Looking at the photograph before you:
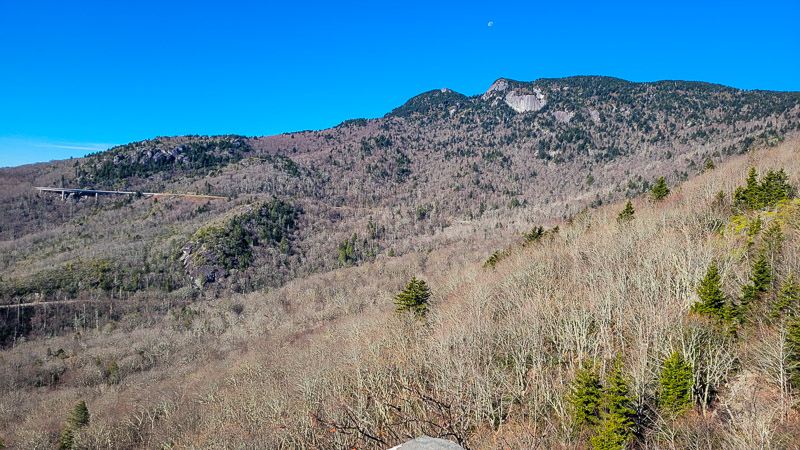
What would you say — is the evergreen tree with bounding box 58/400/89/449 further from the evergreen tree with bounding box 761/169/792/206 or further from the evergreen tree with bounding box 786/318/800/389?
the evergreen tree with bounding box 761/169/792/206

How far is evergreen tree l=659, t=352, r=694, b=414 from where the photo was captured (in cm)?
1627

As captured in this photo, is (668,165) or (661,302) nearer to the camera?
(661,302)

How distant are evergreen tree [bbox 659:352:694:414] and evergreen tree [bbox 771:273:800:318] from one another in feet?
19.3

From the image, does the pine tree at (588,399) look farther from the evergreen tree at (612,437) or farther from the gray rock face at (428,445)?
the gray rock face at (428,445)

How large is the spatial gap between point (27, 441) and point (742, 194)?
81.8 m

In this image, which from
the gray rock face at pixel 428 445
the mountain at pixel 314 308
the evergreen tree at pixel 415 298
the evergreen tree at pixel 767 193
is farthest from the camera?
the evergreen tree at pixel 415 298

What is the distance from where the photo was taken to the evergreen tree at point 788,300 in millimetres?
17156

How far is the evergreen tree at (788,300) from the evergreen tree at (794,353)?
1907 millimetres

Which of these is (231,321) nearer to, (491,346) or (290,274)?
(290,274)

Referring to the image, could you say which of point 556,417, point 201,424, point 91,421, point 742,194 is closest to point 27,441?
point 91,421

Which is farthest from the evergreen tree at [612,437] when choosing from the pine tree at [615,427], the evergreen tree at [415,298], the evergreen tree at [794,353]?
the evergreen tree at [415,298]

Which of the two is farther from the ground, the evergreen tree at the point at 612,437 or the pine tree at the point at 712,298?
the pine tree at the point at 712,298

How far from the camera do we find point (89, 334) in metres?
98.4

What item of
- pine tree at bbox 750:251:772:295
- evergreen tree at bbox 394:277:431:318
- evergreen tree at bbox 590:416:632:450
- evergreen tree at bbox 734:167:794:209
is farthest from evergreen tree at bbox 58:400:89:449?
evergreen tree at bbox 734:167:794:209
